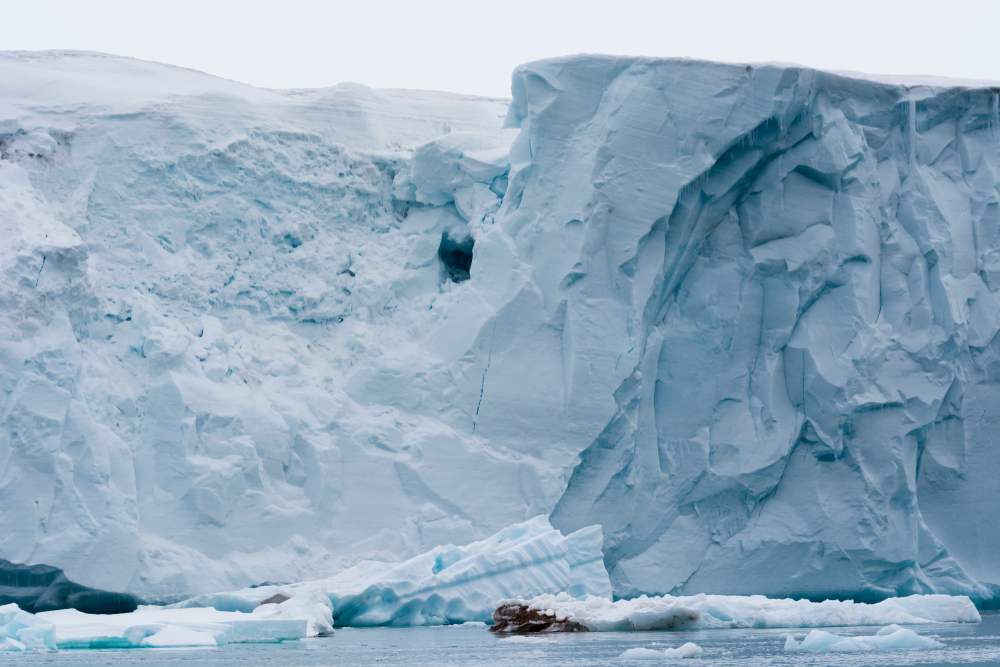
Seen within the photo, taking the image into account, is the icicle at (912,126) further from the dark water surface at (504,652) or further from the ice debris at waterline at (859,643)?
the ice debris at waterline at (859,643)

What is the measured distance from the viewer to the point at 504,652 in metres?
12.3

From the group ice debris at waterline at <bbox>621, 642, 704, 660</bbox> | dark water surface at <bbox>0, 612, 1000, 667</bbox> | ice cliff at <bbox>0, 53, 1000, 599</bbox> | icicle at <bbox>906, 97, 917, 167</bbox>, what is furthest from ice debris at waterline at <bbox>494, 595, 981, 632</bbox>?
icicle at <bbox>906, 97, 917, 167</bbox>

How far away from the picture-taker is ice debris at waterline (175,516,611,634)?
14.3 m

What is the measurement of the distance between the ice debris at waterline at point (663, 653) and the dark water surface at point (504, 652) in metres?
0.11

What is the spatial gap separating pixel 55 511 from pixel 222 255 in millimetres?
3236

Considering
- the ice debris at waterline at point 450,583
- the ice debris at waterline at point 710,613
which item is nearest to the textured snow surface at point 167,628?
the ice debris at waterline at point 450,583

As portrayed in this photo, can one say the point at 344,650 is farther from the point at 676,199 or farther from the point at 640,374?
the point at 676,199

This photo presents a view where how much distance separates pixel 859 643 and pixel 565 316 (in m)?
4.64

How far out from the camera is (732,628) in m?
15.0

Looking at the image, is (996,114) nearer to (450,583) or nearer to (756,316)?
(756,316)

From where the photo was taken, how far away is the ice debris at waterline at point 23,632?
12.6 m

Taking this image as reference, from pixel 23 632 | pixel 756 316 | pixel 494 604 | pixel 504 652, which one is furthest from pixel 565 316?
pixel 23 632

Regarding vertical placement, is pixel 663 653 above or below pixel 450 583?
above

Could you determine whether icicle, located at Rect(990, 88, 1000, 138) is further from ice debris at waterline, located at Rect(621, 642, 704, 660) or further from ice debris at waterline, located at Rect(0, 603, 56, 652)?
ice debris at waterline, located at Rect(0, 603, 56, 652)
